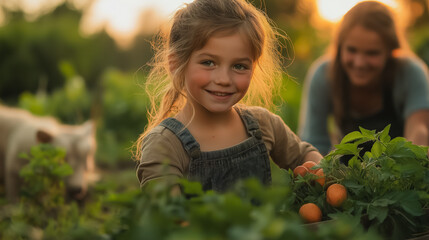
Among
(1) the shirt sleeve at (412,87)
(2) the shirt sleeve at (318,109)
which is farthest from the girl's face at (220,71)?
(2) the shirt sleeve at (318,109)

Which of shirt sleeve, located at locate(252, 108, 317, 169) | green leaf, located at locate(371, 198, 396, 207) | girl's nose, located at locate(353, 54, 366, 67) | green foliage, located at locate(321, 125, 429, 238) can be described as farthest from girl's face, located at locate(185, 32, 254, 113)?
girl's nose, located at locate(353, 54, 366, 67)

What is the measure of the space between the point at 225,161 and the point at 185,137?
7.3 inches

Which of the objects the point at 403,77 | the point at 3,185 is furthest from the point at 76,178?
the point at 403,77

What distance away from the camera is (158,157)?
1637mm

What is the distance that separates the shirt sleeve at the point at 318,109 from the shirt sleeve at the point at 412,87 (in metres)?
0.59

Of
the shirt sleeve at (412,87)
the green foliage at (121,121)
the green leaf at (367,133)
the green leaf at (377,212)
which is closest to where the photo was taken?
the green leaf at (377,212)

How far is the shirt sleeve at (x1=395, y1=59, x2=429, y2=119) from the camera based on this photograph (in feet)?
11.0

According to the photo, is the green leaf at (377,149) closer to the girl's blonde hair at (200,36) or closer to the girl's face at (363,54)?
the girl's blonde hair at (200,36)

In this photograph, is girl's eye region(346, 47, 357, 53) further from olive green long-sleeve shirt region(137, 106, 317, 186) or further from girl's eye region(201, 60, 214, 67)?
girl's eye region(201, 60, 214, 67)

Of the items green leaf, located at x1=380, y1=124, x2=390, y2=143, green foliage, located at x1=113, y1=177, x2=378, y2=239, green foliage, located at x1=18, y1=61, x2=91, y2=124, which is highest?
green foliage, located at x1=18, y1=61, x2=91, y2=124

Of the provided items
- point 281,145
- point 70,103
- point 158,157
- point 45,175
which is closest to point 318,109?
point 281,145

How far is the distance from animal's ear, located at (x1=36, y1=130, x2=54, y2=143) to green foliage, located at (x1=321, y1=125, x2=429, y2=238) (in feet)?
9.07

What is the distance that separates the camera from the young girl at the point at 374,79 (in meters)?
3.26

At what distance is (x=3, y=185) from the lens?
4.72 metres
